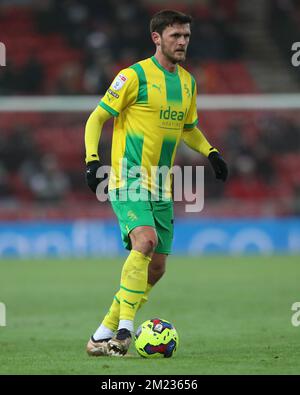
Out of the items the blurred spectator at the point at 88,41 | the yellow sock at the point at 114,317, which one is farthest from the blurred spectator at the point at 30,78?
the yellow sock at the point at 114,317

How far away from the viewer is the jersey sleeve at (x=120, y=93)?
7477 millimetres

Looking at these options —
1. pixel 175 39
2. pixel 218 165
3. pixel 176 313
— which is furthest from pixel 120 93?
pixel 176 313

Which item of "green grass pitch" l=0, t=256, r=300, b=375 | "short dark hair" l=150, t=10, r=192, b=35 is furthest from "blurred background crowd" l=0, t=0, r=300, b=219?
"short dark hair" l=150, t=10, r=192, b=35

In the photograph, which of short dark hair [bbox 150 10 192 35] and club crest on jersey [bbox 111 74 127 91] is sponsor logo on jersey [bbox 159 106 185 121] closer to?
club crest on jersey [bbox 111 74 127 91]

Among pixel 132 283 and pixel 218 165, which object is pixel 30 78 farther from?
pixel 132 283

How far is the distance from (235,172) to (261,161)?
597 mm

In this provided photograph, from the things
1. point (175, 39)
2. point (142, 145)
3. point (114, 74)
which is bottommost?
point (142, 145)

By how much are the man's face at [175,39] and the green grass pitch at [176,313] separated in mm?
2252

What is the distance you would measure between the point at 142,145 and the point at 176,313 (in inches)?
142

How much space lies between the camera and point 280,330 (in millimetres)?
9055

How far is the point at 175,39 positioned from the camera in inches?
296

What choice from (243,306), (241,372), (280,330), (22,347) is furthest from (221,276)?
(241,372)

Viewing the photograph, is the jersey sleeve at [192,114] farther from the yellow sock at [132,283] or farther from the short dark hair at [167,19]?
the yellow sock at [132,283]
